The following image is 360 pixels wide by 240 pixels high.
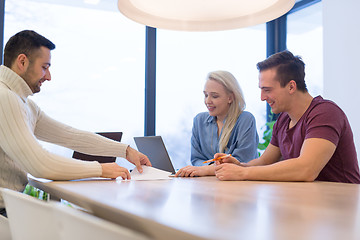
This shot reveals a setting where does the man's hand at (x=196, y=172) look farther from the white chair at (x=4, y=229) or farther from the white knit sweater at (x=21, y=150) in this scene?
the white chair at (x=4, y=229)

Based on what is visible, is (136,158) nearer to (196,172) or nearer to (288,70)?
(196,172)

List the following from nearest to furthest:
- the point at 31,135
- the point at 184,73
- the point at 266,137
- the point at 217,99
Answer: the point at 31,135 < the point at 217,99 < the point at 184,73 < the point at 266,137

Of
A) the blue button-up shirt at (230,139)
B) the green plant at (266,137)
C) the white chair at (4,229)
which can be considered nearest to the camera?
the white chair at (4,229)

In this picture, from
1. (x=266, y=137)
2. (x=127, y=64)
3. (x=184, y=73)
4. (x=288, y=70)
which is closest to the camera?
(x=288, y=70)

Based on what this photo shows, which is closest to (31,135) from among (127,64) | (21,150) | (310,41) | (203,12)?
(21,150)

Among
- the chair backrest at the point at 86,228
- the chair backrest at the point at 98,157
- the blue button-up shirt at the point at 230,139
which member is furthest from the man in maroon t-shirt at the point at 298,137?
the chair backrest at the point at 98,157

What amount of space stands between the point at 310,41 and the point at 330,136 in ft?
9.75

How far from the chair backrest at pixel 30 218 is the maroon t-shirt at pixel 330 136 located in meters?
1.24

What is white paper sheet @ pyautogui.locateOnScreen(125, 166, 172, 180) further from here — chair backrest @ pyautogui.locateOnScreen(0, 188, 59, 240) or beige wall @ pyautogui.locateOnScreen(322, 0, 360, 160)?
beige wall @ pyautogui.locateOnScreen(322, 0, 360, 160)

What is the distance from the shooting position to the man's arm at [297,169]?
4.97 ft

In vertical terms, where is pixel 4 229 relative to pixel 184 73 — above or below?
below

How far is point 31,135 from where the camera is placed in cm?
137

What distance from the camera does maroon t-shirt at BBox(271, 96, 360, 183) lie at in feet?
5.31

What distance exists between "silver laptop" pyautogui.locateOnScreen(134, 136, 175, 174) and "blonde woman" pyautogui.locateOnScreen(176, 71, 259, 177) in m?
0.37
